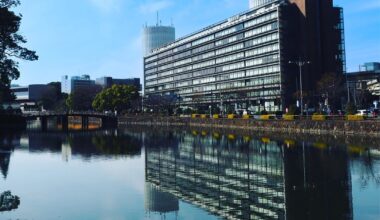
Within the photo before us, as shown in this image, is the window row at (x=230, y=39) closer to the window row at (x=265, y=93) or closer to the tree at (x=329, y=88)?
the window row at (x=265, y=93)

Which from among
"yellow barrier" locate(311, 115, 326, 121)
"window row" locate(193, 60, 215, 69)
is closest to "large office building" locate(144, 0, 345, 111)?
"window row" locate(193, 60, 215, 69)

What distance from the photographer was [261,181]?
28.7 meters

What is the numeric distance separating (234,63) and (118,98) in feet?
126

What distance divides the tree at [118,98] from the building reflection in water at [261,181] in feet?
326

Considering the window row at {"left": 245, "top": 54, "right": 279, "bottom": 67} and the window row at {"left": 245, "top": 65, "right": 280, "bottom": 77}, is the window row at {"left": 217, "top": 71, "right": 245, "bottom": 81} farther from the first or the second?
the window row at {"left": 245, "top": 54, "right": 279, "bottom": 67}

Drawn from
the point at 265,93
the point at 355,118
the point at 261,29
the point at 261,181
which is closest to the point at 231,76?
the point at 265,93

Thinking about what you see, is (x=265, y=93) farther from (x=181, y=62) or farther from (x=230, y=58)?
(x=181, y=62)

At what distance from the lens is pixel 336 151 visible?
1666 inches

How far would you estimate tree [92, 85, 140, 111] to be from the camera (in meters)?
146

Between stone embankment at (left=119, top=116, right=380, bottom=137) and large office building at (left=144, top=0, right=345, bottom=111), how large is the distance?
21251 millimetres

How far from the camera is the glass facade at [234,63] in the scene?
125m

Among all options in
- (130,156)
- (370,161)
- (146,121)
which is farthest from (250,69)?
(370,161)

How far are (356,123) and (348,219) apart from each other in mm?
41520

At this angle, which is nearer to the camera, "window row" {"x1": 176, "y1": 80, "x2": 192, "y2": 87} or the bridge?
the bridge
